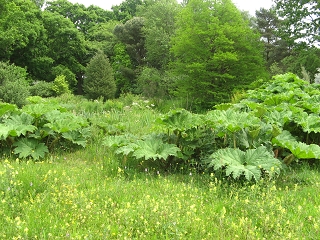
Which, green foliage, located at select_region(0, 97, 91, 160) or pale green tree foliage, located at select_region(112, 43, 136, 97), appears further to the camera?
pale green tree foliage, located at select_region(112, 43, 136, 97)

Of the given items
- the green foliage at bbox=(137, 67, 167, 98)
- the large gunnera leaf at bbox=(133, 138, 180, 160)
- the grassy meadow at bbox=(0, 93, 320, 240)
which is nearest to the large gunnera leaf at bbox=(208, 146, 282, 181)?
the grassy meadow at bbox=(0, 93, 320, 240)

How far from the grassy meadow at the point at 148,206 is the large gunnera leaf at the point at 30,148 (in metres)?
0.40

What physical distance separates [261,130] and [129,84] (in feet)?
85.6

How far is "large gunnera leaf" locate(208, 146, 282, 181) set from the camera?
125 inches

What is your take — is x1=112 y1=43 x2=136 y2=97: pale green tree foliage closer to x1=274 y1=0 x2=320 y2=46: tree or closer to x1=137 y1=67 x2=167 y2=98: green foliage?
x1=137 y1=67 x2=167 y2=98: green foliage

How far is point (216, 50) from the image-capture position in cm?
1436

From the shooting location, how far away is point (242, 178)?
3508mm

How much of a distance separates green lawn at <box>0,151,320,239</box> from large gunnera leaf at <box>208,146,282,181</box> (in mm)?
209

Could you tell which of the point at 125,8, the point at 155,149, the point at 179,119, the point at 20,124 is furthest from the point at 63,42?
the point at 155,149

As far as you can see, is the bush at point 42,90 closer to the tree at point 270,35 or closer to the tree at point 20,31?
the tree at point 20,31

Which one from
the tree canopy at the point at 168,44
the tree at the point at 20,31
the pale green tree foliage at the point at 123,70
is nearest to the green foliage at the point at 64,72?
the tree canopy at the point at 168,44

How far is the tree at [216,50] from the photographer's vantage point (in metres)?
14.2

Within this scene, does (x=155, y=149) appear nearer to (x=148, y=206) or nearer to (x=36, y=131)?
(x=148, y=206)

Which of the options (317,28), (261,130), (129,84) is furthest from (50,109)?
(129,84)
